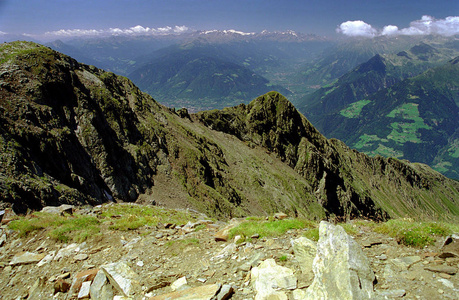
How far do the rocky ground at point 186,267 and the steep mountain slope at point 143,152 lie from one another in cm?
647

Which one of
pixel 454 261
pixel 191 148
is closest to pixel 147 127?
pixel 191 148

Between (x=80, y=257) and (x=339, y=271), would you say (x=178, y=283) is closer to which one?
(x=339, y=271)

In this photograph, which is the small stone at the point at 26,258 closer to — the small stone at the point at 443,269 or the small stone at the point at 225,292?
the small stone at the point at 225,292

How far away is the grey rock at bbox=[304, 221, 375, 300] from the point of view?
608 centimetres

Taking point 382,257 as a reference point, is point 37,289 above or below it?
below

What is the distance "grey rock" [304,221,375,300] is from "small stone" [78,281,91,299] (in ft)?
24.1

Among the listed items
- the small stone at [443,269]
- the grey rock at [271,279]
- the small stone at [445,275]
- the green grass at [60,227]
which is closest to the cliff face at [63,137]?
the green grass at [60,227]

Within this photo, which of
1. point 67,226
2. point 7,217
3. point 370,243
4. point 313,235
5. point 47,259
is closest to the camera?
point 370,243

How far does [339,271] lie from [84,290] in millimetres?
8487

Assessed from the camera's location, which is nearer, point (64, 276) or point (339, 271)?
point (339, 271)

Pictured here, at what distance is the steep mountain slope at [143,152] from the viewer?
25.8 metres

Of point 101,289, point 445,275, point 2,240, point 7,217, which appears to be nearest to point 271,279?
point 445,275

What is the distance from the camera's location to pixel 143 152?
4759cm

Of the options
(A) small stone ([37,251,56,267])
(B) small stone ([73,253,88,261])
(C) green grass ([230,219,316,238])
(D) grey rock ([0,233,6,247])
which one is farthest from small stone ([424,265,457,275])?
(D) grey rock ([0,233,6,247])
